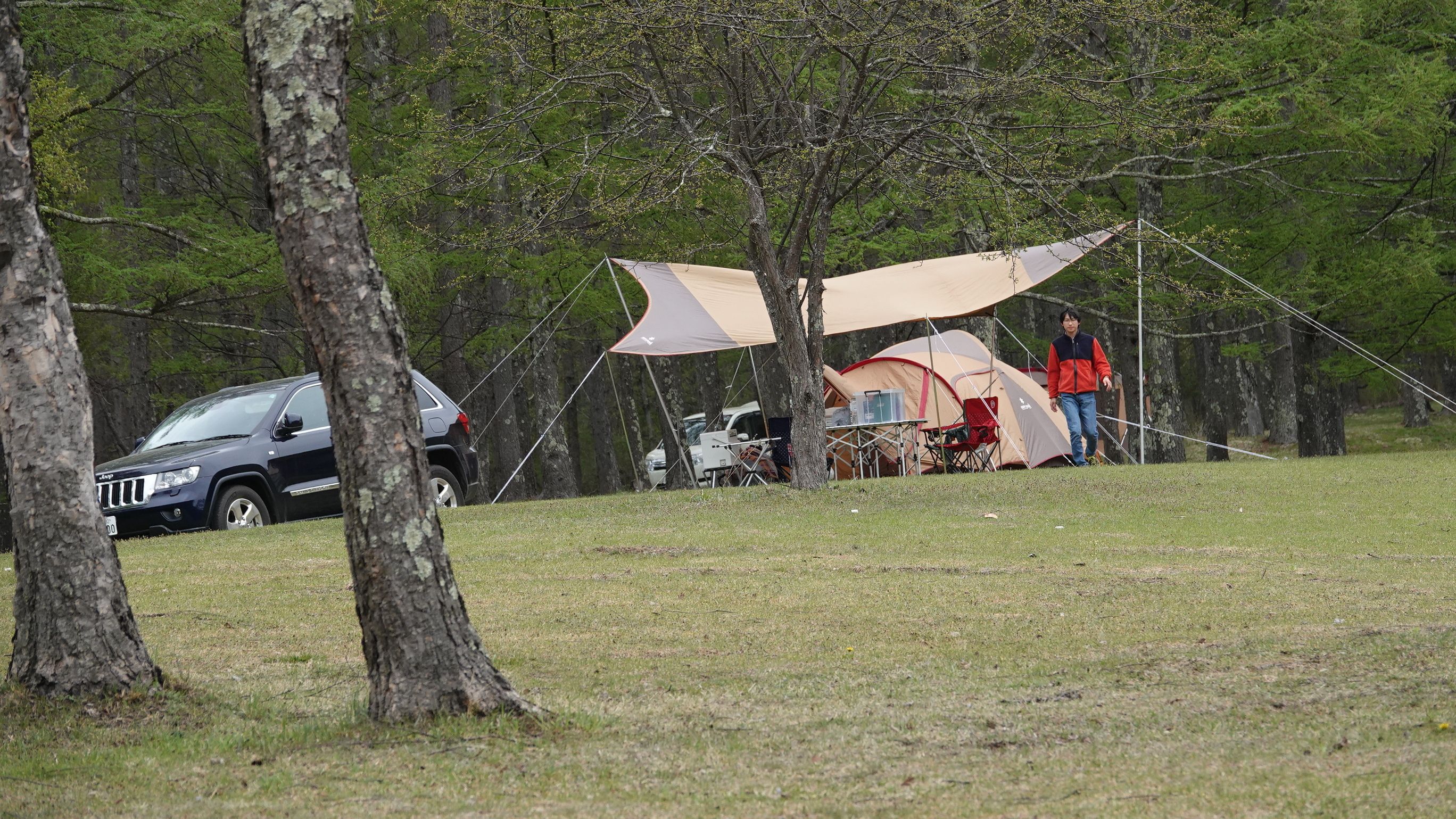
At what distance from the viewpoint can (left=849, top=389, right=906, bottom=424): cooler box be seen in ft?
59.9

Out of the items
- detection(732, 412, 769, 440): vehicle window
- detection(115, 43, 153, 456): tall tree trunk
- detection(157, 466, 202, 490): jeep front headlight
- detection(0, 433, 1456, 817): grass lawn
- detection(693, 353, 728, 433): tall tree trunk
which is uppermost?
detection(115, 43, 153, 456): tall tree trunk

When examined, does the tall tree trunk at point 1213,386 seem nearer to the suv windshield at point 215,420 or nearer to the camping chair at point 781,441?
the camping chair at point 781,441

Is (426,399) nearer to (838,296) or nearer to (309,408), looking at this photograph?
(309,408)

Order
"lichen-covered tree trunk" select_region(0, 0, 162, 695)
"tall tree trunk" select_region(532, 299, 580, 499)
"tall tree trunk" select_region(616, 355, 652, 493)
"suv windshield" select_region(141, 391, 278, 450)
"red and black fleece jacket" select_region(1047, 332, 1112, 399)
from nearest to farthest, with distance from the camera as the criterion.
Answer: "lichen-covered tree trunk" select_region(0, 0, 162, 695) < "suv windshield" select_region(141, 391, 278, 450) < "red and black fleece jacket" select_region(1047, 332, 1112, 399) < "tall tree trunk" select_region(532, 299, 580, 499) < "tall tree trunk" select_region(616, 355, 652, 493)

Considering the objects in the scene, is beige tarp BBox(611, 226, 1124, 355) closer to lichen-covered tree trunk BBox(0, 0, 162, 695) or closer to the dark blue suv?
the dark blue suv

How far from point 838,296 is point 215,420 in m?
8.35

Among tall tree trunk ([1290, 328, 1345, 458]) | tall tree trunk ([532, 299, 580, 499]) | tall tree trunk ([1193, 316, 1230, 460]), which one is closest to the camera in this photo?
tall tree trunk ([1290, 328, 1345, 458])

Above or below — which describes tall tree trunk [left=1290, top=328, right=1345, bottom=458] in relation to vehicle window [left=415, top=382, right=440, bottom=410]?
→ below

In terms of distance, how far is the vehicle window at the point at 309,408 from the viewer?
13.8 m

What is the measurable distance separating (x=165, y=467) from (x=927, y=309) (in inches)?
371

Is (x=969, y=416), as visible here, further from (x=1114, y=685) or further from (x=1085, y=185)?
(x=1114, y=685)

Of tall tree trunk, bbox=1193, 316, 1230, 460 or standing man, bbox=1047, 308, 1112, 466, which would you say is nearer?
standing man, bbox=1047, 308, 1112, 466

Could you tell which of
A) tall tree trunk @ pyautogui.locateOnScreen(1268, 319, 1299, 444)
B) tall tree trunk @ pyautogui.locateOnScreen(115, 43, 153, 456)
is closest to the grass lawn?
tall tree trunk @ pyautogui.locateOnScreen(115, 43, 153, 456)

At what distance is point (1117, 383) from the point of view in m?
23.4
